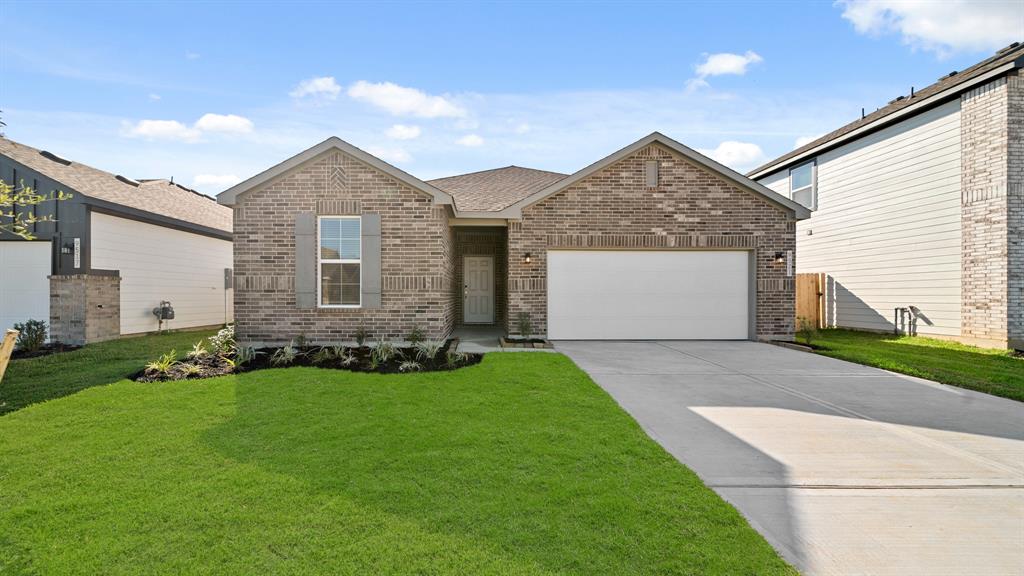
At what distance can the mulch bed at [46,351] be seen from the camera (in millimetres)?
9016

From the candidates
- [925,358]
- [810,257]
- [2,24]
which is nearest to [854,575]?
[925,358]

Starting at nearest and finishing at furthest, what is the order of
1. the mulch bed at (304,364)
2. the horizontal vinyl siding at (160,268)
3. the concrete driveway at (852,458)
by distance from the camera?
1. the concrete driveway at (852,458)
2. the mulch bed at (304,364)
3. the horizontal vinyl siding at (160,268)

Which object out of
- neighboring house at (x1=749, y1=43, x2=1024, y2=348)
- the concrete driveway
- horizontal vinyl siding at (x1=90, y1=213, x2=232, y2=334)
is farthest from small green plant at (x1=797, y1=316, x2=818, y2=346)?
horizontal vinyl siding at (x1=90, y1=213, x2=232, y2=334)

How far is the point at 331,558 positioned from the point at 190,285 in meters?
15.1

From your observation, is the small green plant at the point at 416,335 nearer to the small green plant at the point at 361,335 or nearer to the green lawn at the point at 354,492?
the small green plant at the point at 361,335

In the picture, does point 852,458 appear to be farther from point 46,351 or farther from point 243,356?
point 46,351

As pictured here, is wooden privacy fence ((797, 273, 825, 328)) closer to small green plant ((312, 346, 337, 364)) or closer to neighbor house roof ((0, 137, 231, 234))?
small green plant ((312, 346, 337, 364))

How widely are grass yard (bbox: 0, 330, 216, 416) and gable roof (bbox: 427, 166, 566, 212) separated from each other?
6.93 m

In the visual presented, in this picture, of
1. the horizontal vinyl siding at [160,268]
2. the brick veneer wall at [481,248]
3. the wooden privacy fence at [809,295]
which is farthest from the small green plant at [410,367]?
the wooden privacy fence at [809,295]

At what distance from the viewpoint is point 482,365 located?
764 centimetres

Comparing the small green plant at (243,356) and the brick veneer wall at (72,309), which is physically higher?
the brick veneer wall at (72,309)

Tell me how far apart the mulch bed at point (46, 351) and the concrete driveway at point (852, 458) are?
34.9 ft

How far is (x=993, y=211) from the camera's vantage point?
33.1ft

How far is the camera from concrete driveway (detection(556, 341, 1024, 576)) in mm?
2641
